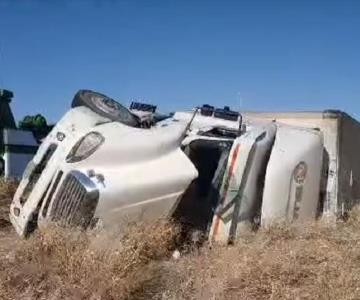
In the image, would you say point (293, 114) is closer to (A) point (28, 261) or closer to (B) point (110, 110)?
(B) point (110, 110)

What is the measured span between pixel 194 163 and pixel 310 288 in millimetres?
2517

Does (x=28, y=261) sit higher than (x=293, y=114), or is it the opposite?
(x=293, y=114)

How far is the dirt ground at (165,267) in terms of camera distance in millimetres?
4621

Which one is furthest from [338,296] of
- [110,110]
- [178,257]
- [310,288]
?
[110,110]

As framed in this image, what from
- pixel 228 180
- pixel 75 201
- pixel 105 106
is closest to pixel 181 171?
pixel 228 180

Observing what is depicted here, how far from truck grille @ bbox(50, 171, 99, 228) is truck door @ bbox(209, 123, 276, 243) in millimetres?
1262

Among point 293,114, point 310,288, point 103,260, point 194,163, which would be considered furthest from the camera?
point 293,114

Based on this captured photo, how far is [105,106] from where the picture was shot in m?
6.79

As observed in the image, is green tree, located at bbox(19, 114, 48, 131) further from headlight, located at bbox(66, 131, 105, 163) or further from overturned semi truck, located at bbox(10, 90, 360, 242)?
headlight, located at bbox(66, 131, 105, 163)

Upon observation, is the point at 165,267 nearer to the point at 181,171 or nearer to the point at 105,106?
the point at 181,171

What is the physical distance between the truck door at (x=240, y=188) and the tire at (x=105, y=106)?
1166 mm

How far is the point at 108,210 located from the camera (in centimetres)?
563

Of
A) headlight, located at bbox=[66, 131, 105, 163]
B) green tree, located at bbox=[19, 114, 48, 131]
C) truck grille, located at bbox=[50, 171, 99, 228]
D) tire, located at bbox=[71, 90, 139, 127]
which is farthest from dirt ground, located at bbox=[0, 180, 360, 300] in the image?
green tree, located at bbox=[19, 114, 48, 131]

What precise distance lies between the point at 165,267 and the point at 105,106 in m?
2.16
